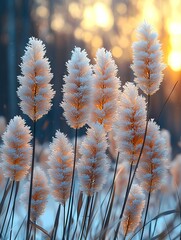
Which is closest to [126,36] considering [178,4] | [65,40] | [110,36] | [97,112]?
[110,36]

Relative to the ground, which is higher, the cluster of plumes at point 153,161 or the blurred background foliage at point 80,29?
the blurred background foliage at point 80,29

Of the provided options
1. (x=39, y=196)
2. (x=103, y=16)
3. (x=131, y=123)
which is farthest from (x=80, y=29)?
(x=131, y=123)

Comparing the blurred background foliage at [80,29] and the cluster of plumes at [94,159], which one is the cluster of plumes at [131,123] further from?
the blurred background foliage at [80,29]

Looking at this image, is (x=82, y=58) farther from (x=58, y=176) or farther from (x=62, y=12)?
(x=62, y=12)

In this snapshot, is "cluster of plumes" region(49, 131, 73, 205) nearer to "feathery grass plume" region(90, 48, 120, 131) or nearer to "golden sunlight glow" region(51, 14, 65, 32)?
"feathery grass plume" region(90, 48, 120, 131)

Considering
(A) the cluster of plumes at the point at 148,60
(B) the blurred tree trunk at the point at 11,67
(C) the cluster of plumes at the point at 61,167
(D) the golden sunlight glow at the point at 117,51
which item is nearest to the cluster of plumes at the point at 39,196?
(C) the cluster of plumes at the point at 61,167

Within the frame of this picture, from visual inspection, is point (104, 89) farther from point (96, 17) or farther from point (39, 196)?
point (96, 17)
